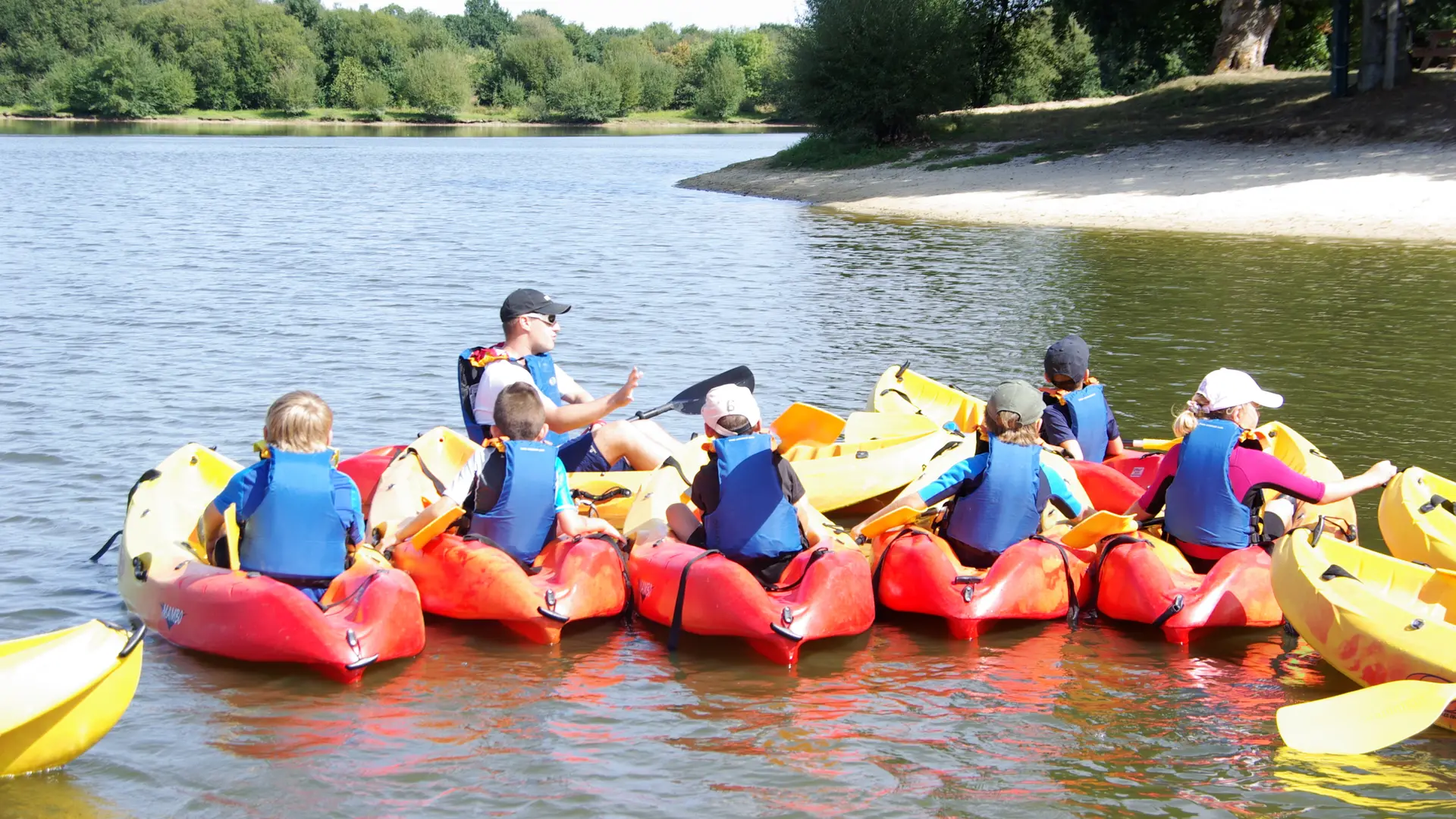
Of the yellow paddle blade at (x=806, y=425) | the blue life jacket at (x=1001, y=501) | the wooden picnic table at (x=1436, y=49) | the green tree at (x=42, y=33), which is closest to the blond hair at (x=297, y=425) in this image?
the blue life jacket at (x=1001, y=501)

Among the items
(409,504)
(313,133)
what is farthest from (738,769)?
(313,133)

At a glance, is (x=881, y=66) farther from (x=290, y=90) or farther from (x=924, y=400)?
(x=290, y=90)

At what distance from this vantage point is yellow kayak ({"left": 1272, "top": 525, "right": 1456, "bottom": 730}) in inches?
210

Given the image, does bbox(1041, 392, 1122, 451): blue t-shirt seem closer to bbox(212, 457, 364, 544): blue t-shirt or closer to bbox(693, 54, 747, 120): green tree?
bbox(212, 457, 364, 544): blue t-shirt

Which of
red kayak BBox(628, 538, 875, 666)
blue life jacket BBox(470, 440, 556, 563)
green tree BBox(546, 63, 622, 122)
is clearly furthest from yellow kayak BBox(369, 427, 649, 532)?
green tree BBox(546, 63, 622, 122)

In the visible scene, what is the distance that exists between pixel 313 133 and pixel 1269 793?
221ft

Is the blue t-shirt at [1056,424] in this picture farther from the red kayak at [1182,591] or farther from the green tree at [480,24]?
the green tree at [480,24]

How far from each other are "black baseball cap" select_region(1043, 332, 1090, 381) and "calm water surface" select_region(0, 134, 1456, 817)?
1.87 meters

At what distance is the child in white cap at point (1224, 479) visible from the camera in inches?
244

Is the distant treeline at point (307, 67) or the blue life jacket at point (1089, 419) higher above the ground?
the distant treeline at point (307, 67)

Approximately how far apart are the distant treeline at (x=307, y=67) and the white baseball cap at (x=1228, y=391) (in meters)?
71.6

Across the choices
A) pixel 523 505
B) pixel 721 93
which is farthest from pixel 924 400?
pixel 721 93

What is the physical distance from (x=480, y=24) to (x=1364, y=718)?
4791 inches

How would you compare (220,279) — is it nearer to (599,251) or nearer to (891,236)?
(599,251)
